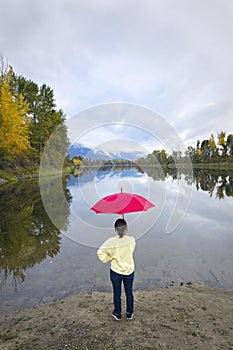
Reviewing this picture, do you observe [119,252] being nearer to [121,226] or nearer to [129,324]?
[121,226]

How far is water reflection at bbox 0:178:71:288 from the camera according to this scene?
6.18 meters

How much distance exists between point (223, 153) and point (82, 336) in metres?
68.7

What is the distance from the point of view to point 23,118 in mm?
32938

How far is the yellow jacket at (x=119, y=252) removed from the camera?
338 centimetres

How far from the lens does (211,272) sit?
5797 millimetres

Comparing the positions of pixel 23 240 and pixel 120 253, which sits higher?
pixel 120 253

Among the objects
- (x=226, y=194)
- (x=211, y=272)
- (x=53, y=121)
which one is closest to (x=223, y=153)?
(x=53, y=121)

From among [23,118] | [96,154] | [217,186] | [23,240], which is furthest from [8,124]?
[96,154]

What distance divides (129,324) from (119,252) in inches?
44.3

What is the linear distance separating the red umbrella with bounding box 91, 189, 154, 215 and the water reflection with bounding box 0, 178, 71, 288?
97cm

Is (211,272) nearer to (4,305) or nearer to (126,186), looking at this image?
(126,186)

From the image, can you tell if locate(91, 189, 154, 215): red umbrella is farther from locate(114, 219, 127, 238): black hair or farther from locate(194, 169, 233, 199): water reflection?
locate(194, 169, 233, 199): water reflection

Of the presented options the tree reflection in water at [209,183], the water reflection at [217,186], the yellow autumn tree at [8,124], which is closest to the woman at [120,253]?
the tree reflection in water at [209,183]

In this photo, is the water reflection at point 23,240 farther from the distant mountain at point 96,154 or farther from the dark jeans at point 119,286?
the distant mountain at point 96,154
